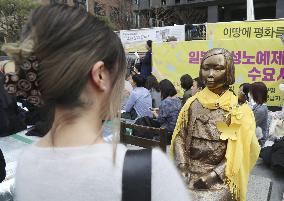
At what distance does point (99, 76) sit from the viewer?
2.88ft

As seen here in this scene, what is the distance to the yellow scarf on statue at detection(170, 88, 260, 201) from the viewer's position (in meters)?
2.54

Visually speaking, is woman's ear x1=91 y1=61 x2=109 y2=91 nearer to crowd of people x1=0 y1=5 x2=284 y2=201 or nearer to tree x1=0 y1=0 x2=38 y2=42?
crowd of people x1=0 y1=5 x2=284 y2=201

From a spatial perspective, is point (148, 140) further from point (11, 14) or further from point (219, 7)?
point (219, 7)

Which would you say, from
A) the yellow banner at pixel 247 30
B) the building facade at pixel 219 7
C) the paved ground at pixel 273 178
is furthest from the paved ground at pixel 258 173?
the building facade at pixel 219 7

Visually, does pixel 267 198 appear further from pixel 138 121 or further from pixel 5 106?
pixel 5 106

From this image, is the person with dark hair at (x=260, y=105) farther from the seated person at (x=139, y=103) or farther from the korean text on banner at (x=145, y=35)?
the korean text on banner at (x=145, y=35)

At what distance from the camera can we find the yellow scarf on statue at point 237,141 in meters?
2.54

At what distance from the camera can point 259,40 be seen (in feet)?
21.9

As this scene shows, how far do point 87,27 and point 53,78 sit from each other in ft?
0.44

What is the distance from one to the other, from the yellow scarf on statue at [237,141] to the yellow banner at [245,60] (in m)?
4.25

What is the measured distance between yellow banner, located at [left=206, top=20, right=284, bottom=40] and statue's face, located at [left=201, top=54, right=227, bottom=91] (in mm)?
4742

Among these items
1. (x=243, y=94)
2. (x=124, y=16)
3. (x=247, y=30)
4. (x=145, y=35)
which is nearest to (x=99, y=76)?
(x=243, y=94)

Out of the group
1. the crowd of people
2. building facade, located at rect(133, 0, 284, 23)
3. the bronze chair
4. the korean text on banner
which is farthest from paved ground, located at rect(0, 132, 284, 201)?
building facade, located at rect(133, 0, 284, 23)

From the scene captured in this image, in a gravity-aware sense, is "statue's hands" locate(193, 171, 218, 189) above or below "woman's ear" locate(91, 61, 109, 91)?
below
